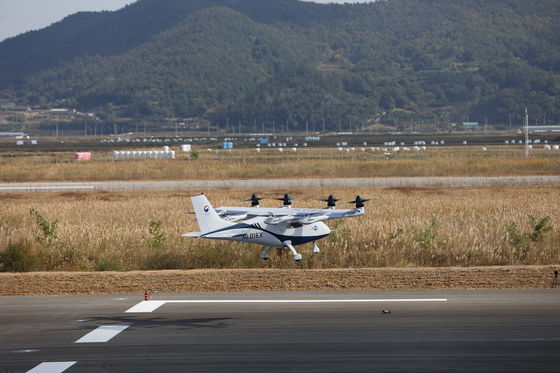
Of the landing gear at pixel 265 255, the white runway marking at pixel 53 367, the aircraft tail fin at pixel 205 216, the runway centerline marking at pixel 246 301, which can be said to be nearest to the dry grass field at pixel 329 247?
the landing gear at pixel 265 255

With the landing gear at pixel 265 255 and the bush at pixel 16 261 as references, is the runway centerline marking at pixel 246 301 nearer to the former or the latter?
the landing gear at pixel 265 255

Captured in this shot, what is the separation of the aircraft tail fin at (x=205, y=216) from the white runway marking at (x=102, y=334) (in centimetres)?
812

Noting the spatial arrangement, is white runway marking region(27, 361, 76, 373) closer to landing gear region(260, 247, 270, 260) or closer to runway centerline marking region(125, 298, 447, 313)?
runway centerline marking region(125, 298, 447, 313)

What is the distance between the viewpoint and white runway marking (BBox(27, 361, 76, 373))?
11.7 m

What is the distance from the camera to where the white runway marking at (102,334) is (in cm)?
1357

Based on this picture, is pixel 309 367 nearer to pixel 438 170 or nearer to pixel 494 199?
pixel 494 199

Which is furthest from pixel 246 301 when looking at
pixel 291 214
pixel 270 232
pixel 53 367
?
pixel 291 214

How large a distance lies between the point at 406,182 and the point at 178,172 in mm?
24189

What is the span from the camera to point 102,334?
45.8 feet

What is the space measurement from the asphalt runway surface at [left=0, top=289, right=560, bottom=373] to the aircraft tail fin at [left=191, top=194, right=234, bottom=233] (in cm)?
481

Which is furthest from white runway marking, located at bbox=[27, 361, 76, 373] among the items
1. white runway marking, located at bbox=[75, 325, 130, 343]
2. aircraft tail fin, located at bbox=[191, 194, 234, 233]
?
aircraft tail fin, located at bbox=[191, 194, 234, 233]

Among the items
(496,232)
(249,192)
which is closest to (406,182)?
(249,192)

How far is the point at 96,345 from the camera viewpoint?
13.2 meters

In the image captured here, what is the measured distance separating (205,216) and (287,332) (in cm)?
908
